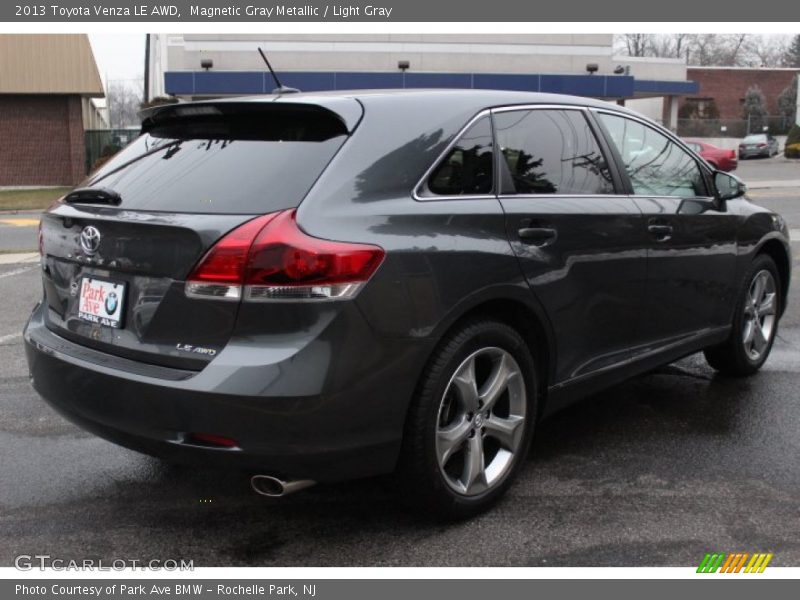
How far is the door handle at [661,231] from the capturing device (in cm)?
427

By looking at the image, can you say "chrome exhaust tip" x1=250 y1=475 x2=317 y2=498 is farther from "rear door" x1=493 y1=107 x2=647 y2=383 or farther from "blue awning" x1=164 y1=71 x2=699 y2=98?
"blue awning" x1=164 y1=71 x2=699 y2=98

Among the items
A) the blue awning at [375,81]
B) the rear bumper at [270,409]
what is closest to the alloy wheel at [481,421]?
the rear bumper at [270,409]

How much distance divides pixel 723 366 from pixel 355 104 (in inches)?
130

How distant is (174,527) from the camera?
136 inches

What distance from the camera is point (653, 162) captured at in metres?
4.60

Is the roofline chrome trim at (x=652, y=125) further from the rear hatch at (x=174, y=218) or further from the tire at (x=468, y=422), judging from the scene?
the rear hatch at (x=174, y=218)

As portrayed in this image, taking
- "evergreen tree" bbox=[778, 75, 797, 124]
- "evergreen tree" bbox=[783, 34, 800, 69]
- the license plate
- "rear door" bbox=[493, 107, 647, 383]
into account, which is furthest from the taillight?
"evergreen tree" bbox=[783, 34, 800, 69]

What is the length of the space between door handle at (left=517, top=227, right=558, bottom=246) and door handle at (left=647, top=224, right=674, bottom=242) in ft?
2.69

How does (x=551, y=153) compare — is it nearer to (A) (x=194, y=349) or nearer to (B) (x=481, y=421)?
(B) (x=481, y=421)

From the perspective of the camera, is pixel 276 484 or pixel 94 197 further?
pixel 94 197

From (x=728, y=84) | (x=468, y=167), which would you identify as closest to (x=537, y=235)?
(x=468, y=167)

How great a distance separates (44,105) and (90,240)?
29402mm

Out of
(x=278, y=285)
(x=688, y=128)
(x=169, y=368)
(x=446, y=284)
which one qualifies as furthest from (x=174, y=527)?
(x=688, y=128)

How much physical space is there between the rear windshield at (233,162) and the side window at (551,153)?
878 millimetres
